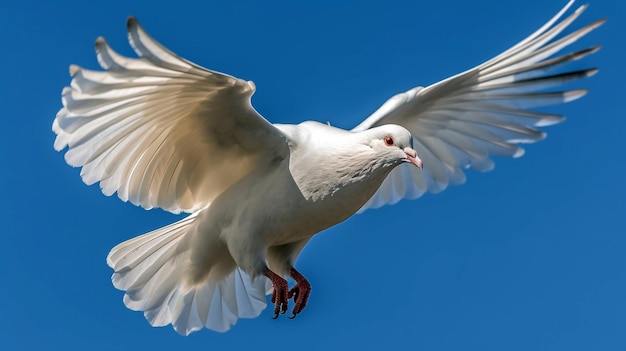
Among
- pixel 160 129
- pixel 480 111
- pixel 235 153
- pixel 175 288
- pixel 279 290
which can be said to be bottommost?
pixel 279 290

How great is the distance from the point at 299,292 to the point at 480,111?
2.85 m

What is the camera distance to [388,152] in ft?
30.8

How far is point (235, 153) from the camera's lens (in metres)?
9.84

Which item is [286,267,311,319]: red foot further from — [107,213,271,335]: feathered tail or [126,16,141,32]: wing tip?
[126,16,141,32]: wing tip

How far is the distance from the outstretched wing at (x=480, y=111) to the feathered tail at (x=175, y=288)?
1868 millimetres

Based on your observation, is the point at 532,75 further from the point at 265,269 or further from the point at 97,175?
the point at 97,175

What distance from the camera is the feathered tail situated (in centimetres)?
1059

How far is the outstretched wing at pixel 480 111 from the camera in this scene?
1087cm

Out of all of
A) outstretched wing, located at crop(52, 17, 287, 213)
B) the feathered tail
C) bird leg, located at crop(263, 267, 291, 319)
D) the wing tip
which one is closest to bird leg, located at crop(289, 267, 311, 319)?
bird leg, located at crop(263, 267, 291, 319)

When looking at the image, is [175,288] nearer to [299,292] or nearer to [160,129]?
[299,292]

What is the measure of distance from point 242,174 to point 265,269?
0.89m

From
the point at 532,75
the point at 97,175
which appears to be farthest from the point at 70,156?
the point at 532,75

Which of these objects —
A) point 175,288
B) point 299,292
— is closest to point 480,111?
point 299,292

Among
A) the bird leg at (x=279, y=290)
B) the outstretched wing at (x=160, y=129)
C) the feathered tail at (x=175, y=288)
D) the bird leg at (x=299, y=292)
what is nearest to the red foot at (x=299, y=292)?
the bird leg at (x=299, y=292)
